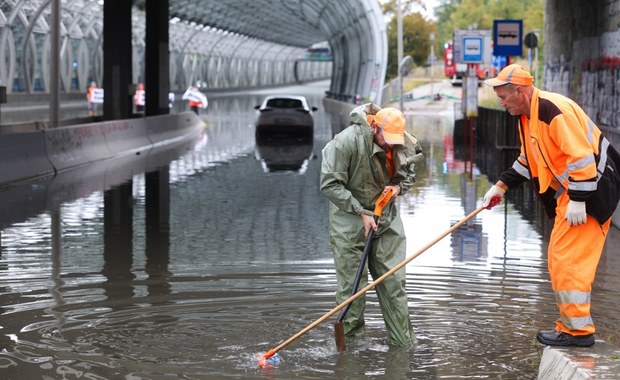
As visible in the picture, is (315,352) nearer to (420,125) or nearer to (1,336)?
(1,336)

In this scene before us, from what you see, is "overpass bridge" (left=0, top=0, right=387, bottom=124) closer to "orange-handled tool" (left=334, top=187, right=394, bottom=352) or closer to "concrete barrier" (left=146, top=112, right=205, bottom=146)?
"concrete barrier" (left=146, top=112, right=205, bottom=146)

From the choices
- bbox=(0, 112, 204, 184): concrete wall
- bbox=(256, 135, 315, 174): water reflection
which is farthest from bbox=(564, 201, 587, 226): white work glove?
bbox=(256, 135, 315, 174): water reflection

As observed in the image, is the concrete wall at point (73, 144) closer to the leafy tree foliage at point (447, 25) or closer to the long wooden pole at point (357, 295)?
the long wooden pole at point (357, 295)

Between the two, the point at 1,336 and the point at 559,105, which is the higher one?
the point at 559,105

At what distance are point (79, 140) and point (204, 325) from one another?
1618cm

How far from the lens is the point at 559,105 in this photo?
689 centimetres

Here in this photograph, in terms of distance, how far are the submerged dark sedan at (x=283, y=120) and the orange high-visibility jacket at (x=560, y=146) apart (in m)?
30.0

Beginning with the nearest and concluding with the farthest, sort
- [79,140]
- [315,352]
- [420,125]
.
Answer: [315,352]
[79,140]
[420,125]

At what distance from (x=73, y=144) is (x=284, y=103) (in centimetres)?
1510

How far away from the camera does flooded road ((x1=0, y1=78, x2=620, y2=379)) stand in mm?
7543

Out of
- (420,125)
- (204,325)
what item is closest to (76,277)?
(204,325)

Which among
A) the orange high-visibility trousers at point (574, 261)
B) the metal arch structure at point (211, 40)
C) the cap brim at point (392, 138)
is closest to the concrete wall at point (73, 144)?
the cap brim at point (392, 138)

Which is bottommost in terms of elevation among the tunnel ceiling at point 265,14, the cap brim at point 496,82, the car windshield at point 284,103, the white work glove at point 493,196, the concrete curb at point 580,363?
the concrete curb at point 580,363

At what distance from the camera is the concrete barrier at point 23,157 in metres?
19.7
